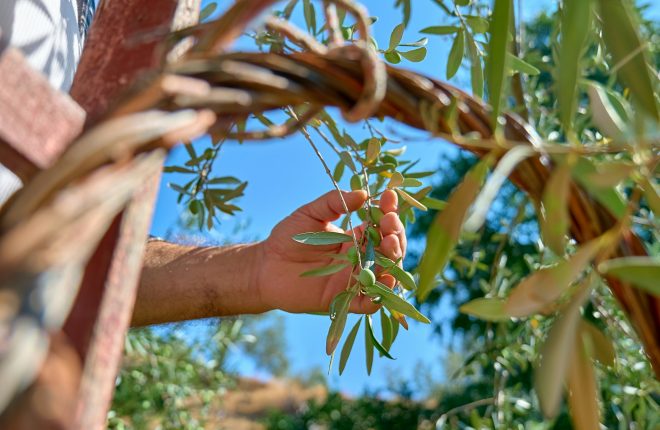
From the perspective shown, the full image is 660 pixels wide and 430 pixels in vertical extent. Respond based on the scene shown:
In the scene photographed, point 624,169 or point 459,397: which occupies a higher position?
point 624,169

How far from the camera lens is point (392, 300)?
2.54 ft

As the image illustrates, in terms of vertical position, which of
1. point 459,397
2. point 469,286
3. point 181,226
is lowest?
point 459,397

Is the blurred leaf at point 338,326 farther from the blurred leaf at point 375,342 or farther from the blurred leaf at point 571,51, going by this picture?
the blurred leaf at point 571,51

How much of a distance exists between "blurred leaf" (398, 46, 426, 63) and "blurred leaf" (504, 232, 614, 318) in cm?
65

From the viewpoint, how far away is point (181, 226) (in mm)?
3336

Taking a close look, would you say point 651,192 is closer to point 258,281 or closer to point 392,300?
point 392,300

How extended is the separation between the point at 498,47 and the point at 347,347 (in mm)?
528

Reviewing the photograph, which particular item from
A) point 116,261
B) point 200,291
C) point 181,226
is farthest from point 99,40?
point 181,226

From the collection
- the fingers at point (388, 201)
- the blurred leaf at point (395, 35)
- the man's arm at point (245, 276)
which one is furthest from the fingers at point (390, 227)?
the blurred leaf at point (395, 35)

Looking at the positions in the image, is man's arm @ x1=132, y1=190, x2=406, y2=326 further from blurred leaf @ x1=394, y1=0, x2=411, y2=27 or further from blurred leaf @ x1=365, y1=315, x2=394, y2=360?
blurred leaf @ x1=394, y1=0, x2=411, y2=27

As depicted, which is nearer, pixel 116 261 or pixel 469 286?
pixel 116 261

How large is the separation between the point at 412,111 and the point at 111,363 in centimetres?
20

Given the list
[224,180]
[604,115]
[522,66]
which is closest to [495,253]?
[224,180]

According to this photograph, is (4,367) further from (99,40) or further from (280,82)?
(99,40)
